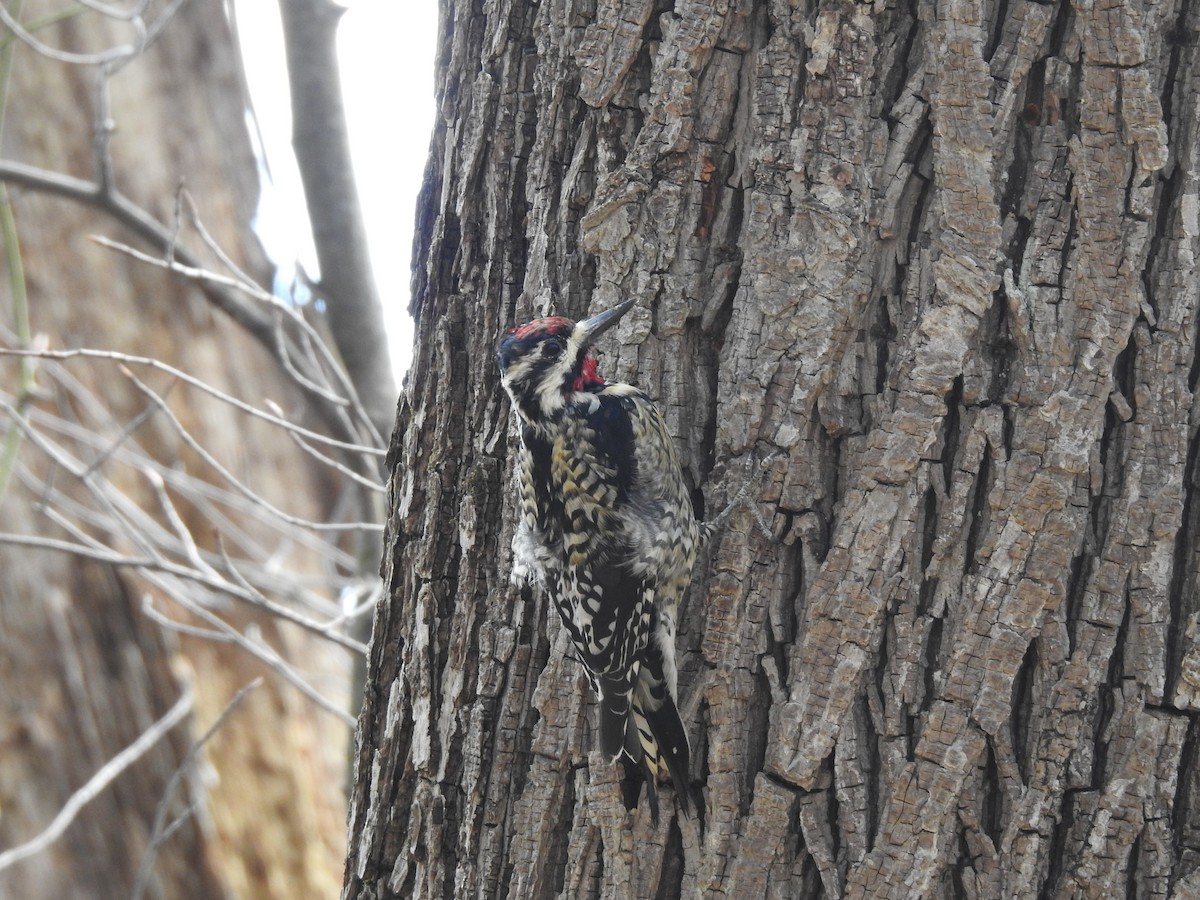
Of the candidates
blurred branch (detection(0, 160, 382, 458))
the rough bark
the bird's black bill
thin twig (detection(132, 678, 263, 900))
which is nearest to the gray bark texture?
the bird's black bill

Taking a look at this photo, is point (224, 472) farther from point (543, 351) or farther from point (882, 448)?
point (882, 448)

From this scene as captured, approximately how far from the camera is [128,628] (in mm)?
5746

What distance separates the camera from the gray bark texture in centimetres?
194

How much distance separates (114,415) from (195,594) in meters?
1.36

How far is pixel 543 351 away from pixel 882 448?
0.82m

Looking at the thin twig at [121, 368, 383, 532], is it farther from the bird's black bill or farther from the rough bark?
the rough bark

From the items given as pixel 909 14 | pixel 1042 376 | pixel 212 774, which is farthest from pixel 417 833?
pixel 212 774

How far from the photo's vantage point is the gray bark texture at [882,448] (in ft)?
6.36

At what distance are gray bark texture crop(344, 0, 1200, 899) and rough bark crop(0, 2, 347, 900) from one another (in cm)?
384

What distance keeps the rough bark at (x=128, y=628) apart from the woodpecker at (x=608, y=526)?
348cm

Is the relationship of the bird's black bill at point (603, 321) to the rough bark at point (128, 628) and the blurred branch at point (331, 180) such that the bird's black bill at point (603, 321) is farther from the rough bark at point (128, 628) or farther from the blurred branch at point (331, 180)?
the rough bark at point (128, 628)

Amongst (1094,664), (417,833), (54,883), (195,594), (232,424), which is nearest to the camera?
(1094,664)

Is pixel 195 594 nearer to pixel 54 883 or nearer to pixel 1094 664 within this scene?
pixel 54 883

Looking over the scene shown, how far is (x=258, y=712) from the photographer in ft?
19.4
